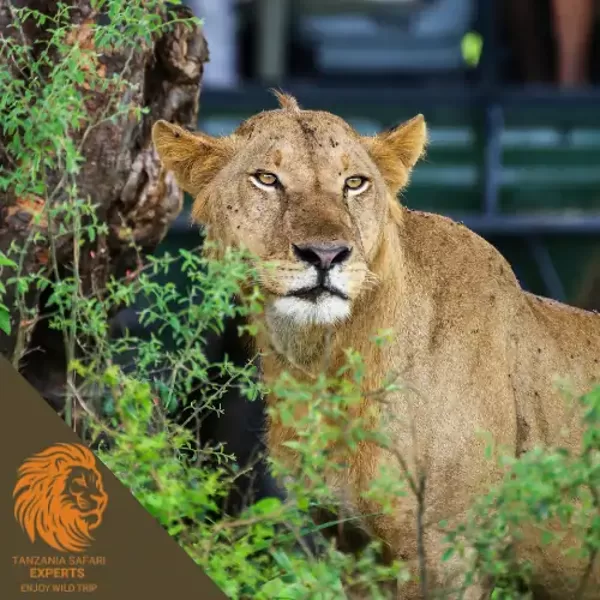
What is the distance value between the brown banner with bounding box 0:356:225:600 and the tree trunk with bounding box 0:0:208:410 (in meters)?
1.24

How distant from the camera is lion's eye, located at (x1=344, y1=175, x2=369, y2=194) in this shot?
448 cm

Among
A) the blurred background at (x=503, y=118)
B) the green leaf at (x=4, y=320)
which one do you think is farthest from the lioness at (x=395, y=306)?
the blurred background at (x=503, y=118)

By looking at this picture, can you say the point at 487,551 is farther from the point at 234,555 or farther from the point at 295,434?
the point at 295,434

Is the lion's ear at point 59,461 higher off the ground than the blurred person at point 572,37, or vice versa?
the blurred person at point 572,37

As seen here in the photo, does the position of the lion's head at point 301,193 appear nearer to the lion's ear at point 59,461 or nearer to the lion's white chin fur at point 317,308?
the lion's white chin fur at point 317,308

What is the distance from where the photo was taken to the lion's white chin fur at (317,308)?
4160 mm

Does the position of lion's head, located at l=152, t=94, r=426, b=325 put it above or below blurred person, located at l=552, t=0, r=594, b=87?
below

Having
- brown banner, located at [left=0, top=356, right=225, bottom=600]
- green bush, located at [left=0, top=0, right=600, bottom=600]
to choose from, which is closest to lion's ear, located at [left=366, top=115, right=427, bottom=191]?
green bush, located at [left=0, top=0, right=600, bottom=600]

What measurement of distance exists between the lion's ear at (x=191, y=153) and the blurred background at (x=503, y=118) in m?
4.41

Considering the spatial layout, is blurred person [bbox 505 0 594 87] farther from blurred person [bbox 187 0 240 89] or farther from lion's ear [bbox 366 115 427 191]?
lion's ear [bbox 366 115 427 191]

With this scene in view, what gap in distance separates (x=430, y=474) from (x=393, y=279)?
549mm

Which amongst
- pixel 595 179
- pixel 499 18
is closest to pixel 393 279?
pixel 595 179

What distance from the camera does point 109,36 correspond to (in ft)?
15.5

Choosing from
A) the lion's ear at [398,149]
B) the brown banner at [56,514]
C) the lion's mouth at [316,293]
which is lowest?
the brown banner at [56,514]
